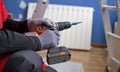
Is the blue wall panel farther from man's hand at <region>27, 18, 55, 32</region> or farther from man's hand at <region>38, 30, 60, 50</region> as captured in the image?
man's hand at <region>38, 30, 60, 50</region>

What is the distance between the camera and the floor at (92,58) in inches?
98.6

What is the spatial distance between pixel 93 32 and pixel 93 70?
1024 mm

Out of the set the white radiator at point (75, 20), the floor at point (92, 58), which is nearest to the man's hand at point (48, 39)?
the floor at point (92, 58)

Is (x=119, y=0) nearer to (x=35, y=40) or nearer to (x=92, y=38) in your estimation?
(x=35, y=40)

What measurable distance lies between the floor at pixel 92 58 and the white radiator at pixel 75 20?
129 millimetres

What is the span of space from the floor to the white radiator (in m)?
0.13

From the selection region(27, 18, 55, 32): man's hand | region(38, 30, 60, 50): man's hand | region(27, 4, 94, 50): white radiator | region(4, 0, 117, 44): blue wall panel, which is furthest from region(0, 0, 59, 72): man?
region(4, 0, 117, 44): blue wall panel

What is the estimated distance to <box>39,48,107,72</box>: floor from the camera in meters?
2.50

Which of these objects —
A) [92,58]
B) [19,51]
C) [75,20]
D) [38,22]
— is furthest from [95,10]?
[19,51]

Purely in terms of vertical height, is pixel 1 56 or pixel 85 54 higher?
pixel 1 56

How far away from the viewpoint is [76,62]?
264cm

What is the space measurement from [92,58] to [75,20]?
66cm

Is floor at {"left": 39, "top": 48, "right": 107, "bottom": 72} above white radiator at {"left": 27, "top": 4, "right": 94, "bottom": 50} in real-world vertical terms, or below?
below

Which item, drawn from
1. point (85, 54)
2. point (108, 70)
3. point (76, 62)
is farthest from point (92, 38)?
point (108, 70)
